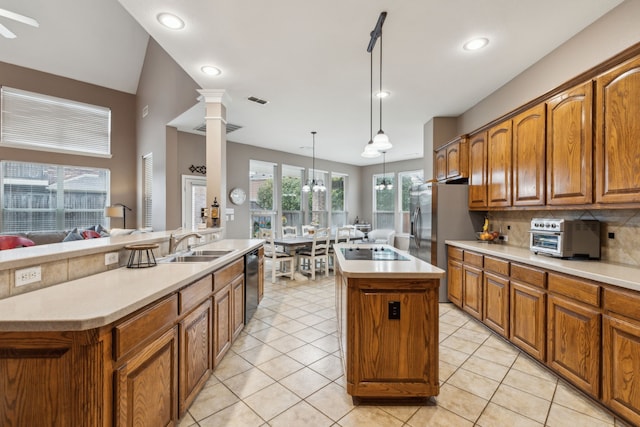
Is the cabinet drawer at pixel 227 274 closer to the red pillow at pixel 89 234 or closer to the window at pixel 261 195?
the red pillow at pixel 89 234

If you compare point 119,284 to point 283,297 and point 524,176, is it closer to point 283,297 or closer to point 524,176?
point 283,297

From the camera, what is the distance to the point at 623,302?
1.65 m

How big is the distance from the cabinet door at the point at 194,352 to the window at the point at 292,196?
5458mm

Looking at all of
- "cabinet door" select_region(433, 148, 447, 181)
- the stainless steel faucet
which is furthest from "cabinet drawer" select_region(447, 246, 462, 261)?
the stainless steel faucet

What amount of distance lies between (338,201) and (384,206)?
1.46m

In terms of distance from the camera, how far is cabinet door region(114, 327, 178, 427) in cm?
115

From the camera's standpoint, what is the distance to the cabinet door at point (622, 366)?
1.59 m

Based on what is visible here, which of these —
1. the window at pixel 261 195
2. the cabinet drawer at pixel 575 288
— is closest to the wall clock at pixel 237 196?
the window at pixel 261 195

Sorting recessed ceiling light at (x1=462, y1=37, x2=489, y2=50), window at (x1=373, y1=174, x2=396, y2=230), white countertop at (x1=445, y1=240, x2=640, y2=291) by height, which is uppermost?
recessed ceiling light at (x1=462, y1=37, x2=489, y2=50)

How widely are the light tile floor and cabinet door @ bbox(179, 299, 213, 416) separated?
145 millimetres

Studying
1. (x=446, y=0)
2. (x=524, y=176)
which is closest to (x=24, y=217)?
(x=446, y=0)

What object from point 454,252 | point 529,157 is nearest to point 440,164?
point 454,252

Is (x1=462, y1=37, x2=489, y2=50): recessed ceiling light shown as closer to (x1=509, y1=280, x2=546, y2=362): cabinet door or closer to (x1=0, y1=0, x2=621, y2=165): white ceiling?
(x1=0, y1=0, x2=621, y2=165): white ceiling

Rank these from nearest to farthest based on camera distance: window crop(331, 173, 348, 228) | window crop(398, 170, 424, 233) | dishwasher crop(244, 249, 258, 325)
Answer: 1. dishwasher crop(244, 249, 258, 325)
2. window crop(398, 170, 424, 233)
3. window crop(331, 173, 348, 228)
